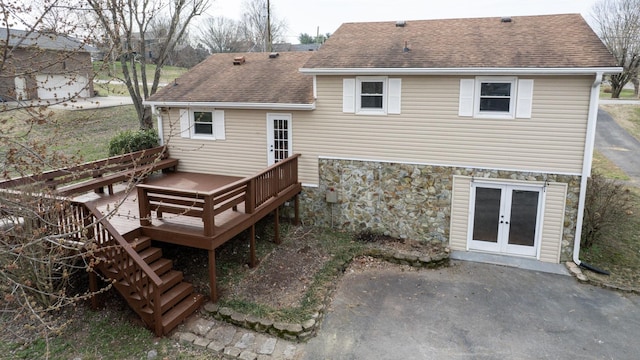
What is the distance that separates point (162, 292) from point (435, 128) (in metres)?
7.00

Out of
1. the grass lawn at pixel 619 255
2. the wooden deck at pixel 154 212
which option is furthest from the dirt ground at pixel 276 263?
the grass lawn at pixel 619 255

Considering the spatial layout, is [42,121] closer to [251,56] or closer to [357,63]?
[357,63]

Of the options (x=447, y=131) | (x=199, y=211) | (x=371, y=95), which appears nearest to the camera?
(x=199, y=211)

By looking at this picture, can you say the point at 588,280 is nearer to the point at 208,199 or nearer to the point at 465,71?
the point at 465,71

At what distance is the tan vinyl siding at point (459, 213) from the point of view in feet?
33.2

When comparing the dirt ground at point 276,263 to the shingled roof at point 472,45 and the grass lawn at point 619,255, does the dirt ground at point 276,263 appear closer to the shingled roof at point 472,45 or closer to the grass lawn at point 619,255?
the grass lawn at point 619,255

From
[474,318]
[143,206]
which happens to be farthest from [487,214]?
[143,206]

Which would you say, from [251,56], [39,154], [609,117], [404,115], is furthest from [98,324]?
[609,117]

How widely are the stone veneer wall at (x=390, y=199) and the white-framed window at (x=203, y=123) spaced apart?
314cm

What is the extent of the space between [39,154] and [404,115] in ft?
25.2

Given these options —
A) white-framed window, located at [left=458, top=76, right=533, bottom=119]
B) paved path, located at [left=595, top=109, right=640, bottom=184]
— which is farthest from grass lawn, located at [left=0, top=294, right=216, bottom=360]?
paved path, located at [left=595, top=109, right=640, bottom=184]

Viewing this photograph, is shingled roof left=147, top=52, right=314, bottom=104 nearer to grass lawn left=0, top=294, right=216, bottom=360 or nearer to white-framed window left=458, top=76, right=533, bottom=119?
→ white-framed window left=458, top=76, right=533, bottom=119

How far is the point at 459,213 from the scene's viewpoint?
405 inches

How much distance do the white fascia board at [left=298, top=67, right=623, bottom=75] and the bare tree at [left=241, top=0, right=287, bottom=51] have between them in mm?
33293
